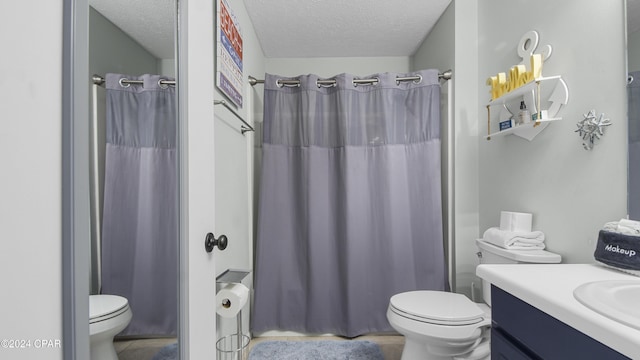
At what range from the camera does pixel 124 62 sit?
575mm

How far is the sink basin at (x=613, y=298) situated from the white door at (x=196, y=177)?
0.96m

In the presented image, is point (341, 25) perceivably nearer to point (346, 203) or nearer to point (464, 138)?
point (464, 138)

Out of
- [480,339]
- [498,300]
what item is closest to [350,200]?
[480,339]

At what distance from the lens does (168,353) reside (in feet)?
2.38

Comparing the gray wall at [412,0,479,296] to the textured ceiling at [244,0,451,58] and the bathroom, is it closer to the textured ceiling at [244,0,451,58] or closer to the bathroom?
the bathroom

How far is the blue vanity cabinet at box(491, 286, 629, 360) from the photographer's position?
2.01ft

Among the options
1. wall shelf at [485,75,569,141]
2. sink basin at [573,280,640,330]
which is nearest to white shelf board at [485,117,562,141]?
wall shelf at [485,75,569,141]

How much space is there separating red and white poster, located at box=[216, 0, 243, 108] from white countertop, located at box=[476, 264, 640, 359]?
135 centimetres

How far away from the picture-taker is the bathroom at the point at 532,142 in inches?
42.6

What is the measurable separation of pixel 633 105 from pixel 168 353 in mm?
1613

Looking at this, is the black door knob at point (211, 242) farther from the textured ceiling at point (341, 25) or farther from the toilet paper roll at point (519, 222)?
the textured ceiling at point (341, 25)

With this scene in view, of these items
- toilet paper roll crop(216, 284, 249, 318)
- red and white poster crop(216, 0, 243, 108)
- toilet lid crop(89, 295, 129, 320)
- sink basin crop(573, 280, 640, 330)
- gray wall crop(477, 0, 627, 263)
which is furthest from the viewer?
red and white poster crop(216, 0, 243, 108)

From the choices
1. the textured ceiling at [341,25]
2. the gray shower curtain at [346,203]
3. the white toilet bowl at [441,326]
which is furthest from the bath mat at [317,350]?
the textured ceiling at [341,25]
